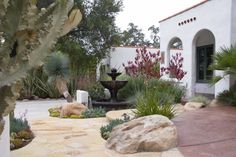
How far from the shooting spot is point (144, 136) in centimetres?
584

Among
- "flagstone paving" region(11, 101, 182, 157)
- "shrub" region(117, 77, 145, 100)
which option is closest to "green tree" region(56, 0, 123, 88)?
"shrub" region(117, 77, 145, 100)

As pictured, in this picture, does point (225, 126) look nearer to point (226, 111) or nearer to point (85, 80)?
point (226, 111)

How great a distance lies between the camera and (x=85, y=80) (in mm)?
17406

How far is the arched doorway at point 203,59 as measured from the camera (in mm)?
14484

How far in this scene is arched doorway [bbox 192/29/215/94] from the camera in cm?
1448

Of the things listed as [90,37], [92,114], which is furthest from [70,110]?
[90,37]

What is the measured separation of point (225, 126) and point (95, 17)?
38.3ft

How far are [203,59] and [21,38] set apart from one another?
524 inches

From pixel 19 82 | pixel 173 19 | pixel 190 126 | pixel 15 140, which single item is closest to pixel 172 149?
pixel 190 126

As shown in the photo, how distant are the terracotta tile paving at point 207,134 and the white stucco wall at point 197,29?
361 cm

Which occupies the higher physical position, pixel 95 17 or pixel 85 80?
pixel 95 17

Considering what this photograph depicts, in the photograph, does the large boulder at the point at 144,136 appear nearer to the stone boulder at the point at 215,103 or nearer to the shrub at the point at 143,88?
the stone boulder at the point at 215,103

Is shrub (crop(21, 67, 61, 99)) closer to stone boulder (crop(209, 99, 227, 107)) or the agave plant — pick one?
the agave plant

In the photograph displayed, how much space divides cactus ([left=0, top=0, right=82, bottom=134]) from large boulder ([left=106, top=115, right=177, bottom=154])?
3454 mm
